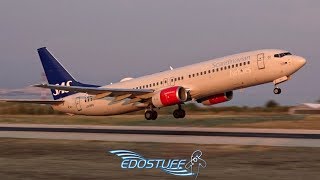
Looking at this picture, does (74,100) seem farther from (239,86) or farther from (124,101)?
(239,86)

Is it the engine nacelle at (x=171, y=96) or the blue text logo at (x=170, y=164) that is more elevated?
the engine nacelle at (x=171, y=96)

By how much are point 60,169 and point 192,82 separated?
91.3 feet

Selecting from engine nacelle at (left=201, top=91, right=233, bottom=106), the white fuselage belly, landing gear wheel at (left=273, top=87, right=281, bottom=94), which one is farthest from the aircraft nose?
engine nacelle at (left=201, top=91, right=233, bottom=106)

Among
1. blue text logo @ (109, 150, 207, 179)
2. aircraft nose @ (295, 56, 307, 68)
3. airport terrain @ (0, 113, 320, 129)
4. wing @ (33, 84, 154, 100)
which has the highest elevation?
aircraft nose @ (295, 56, 307, 68)

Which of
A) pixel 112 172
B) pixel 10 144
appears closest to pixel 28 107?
pixel 10 144

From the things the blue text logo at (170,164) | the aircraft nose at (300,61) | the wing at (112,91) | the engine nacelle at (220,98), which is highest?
the aircraft nose at (300,61)

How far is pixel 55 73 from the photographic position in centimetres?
5909

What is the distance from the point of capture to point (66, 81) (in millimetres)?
58156

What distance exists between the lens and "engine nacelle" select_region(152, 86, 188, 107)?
46.0m

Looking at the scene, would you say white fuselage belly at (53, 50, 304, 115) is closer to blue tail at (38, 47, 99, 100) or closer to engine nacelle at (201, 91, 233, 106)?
engine nacelle at (201, 91, 233, 106)

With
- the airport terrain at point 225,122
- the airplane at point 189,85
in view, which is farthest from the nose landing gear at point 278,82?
the airport terrain at point 225,122

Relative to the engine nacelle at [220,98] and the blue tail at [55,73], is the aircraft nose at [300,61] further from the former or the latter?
the blue tail at [55,73]

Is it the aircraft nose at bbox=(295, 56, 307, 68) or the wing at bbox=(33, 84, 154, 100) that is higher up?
the aircraft nose at bbox=(295, 56, 307, 68)

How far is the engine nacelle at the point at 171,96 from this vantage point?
46.0 metres
